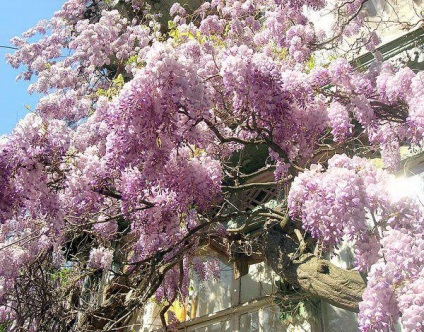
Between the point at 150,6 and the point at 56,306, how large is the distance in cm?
802

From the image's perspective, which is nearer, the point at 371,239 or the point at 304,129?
the point at 371,239

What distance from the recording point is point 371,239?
153 inches

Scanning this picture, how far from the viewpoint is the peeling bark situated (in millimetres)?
4621

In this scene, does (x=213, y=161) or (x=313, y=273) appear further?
(x=213, y=161)

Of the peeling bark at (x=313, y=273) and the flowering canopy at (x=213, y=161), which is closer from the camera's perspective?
the flowering canopy at (x=213, y=161)

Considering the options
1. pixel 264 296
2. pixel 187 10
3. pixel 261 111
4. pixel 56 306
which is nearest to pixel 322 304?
pixel 264 296

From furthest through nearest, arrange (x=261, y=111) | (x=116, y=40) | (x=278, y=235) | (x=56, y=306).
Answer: (x=116, y=40) < (x=56, y=306) < (x=278, y=235) < (x=261, y=111)

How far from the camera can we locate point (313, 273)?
5.13 meters

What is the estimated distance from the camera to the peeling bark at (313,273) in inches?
182

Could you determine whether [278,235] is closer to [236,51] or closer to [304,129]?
[304,129]

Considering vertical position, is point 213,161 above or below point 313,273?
above

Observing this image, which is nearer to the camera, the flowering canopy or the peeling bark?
the flowering canopy

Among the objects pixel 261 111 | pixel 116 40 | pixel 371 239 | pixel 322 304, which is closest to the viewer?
pixel 371 239

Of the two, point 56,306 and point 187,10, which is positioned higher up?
point 187,10
